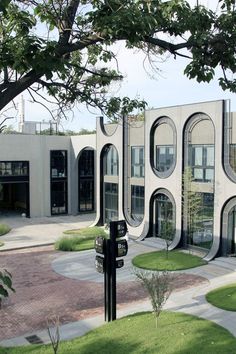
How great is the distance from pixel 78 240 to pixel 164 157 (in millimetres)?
7270

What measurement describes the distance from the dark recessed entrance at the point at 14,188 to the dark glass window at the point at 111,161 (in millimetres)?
8248

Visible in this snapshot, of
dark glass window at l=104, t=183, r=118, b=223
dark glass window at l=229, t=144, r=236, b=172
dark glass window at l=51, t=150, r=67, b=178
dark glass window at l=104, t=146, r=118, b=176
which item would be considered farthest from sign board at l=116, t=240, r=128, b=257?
dark glass window at l=51, t=150, r=67, b=178

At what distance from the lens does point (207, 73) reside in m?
6.26

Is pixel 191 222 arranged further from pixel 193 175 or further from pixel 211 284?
pixel 211 284

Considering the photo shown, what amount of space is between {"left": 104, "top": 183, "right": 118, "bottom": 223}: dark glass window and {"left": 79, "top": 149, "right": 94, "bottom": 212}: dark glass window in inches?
341

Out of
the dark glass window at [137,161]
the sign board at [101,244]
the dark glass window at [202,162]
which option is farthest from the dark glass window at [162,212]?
the sign board at [101,244]

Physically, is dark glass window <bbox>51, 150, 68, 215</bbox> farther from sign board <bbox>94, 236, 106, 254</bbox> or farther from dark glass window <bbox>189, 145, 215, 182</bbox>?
sign board <bbox>94, 236, 106, 254</bbox>

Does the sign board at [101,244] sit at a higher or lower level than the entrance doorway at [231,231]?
higher

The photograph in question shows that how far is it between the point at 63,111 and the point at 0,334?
8809 millimetres

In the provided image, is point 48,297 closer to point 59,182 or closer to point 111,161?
point 111,161

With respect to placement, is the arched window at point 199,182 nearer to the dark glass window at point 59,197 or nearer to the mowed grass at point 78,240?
the mowed grass at point 78,240

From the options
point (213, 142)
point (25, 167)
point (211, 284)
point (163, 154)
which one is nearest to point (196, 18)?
point (211, 284)

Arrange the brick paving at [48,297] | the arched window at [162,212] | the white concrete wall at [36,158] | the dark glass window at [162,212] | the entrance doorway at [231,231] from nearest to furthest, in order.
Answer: the brick paving at [48,297], the entrance doorway at [231,231], the arched window at [162,212], the dark glass window at [162,212], the white concrete wall at [36,158]

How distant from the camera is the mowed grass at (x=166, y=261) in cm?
2073
